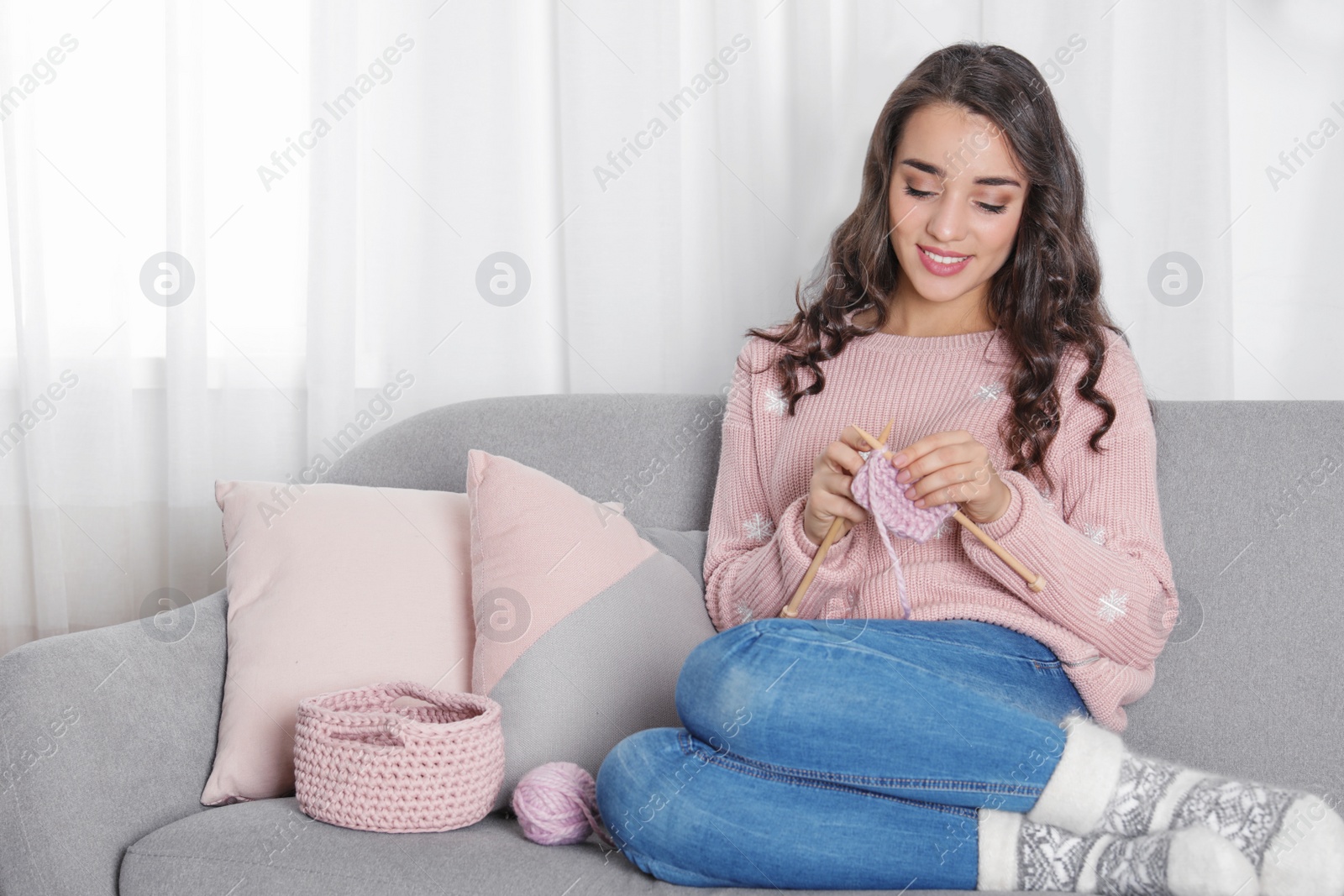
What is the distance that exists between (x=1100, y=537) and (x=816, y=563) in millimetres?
310

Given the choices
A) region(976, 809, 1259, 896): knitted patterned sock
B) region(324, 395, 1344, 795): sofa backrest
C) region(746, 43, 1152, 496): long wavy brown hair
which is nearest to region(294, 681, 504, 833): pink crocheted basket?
region(976, 809, 1259, 896): knitted patterned sock

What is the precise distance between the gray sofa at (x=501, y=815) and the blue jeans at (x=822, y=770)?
0.07 m

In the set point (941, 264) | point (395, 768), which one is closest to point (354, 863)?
point (395, 768)

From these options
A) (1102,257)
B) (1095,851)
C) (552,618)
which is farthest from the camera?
(1102,257)

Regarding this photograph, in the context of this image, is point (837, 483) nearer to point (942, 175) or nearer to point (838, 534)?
point (838, 534)

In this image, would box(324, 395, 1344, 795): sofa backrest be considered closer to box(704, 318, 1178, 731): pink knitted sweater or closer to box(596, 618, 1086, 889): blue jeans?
box(704, 318, 1178, 731): pink knitted sweater

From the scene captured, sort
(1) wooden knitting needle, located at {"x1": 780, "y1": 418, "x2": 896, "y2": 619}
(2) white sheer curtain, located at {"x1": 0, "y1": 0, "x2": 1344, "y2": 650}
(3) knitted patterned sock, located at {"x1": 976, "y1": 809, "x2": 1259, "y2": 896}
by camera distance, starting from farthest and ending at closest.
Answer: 1. (2) white sheer curtain, located at {"x1": 0, "y1": 0, "x2": 1344, "y2": 650}
2. (1) wooden knitting needle, located at {"x1": 780, "y1": 418, "x2": 896, "y2": 619}
3. (3) knitted patterned sock, located at {"x1": 976, "y1": 809, "x2": 1259, "y2": 896}

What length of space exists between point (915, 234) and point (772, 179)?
1.41 ft

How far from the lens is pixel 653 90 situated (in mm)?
1737

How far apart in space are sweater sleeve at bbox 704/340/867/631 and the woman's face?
0.26 m

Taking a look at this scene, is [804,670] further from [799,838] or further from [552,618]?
[552,618]

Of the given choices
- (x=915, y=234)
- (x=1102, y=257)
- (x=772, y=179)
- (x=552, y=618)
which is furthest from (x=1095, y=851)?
(x=772, y=179)

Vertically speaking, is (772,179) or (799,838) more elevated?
(772,179)

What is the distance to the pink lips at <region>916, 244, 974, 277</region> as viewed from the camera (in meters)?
1.36
